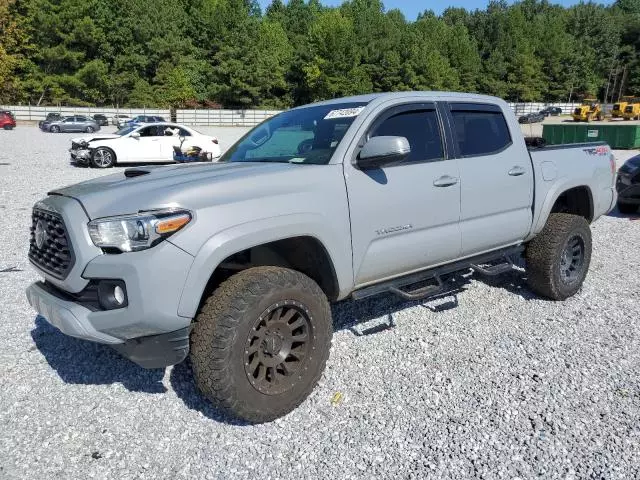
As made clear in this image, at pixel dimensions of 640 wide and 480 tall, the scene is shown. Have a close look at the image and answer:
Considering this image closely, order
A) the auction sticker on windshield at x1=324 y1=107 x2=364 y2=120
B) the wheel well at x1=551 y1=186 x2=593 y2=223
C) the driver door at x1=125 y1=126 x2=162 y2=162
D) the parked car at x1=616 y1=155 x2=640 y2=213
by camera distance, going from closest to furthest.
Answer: the auction sticker on windshield at x1=324 y1=107 x2=364 y2=120 < the wheel well at x1=551 y1=186 x2=593 y2=223 < the parked car at x1=616 y1=155 x2=640 y2=213 < the driver door at x1=125 y1=126 x2=162 y2=162

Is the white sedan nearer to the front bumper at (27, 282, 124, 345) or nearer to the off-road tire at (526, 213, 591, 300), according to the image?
the off-road tire at (526, 213, 591, 300)

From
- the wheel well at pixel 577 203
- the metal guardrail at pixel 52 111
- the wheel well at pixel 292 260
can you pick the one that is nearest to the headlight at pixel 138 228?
the wheel well at pixel 292 260

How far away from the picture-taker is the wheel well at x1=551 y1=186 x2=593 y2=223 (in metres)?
5.44

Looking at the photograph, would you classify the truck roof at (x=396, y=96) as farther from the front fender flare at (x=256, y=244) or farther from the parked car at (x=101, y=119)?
the parked car at (x=101, y=119)

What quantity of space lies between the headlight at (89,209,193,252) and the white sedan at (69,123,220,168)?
13982 mm

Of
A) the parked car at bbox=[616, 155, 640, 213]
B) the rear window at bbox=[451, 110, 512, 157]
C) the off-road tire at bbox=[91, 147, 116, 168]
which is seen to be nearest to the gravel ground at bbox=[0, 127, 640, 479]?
the rear window at bbox=[451, 110, 512, 157]

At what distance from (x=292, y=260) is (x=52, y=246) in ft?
4.77

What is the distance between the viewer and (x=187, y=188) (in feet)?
9.41

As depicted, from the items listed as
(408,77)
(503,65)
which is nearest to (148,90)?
(408,77)

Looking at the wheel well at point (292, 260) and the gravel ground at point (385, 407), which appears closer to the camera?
the gravel ground at point (385, 407)

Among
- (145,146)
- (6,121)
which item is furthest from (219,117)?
(145,146)

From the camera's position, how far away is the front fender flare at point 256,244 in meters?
2.75

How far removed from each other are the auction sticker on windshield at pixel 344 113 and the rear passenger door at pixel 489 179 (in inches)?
34.6

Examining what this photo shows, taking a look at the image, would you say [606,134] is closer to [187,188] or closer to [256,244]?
[256,244]
